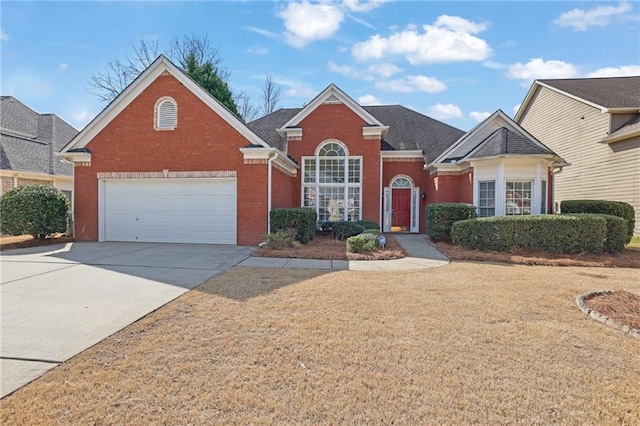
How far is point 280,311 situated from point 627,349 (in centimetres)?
453

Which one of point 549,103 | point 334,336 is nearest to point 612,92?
point 549,103

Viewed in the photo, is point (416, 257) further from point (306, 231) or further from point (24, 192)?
point (24, 192)

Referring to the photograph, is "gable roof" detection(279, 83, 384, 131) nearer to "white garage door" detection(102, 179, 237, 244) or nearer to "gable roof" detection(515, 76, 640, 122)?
"white garage door" detection(102, 179, 237, 244)

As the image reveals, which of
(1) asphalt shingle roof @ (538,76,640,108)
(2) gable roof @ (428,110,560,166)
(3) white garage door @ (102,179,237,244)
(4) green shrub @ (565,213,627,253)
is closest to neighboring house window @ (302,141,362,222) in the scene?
(2) gable roof @ (428,110,560,166)

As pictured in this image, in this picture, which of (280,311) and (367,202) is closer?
(280,311)

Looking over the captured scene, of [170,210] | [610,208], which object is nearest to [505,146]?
[610,208]

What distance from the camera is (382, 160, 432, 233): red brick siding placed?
17.8 m

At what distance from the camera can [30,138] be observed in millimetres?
21047

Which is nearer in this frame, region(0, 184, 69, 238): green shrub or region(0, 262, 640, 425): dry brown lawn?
region(0, 262, 640, 425): dry brown lawn

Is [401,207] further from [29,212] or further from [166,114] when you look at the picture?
[29,212]

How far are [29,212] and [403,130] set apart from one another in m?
18.2

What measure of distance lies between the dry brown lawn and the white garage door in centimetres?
701

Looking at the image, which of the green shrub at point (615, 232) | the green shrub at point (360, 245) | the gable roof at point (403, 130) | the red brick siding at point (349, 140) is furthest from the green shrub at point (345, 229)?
the green shrub at point (615, 232)

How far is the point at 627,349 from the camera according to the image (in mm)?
4027
